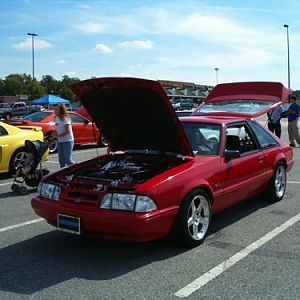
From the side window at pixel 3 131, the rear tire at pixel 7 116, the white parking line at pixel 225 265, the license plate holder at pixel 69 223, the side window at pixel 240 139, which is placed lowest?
the white parking line at pixel 225 265

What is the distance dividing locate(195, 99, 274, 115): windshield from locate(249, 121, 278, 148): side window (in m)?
0.50

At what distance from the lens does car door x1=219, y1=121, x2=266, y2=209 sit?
550 cm

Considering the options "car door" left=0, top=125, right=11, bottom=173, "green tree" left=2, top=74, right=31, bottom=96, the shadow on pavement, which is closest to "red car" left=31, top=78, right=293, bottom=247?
the shadow on pavement

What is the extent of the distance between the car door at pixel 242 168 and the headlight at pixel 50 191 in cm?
191

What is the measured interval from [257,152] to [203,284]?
9.52ft

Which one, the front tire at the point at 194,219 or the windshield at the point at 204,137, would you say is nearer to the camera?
the front tire at the point at 194,219

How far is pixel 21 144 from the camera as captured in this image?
32.0ft

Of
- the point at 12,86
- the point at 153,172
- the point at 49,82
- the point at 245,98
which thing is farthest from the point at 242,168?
the point at 12,86

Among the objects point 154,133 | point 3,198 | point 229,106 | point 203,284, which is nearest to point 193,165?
point 154,133

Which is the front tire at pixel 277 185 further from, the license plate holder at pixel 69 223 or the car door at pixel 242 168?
the license plate holder at pixel 69 223

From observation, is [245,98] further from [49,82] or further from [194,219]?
[49,82]

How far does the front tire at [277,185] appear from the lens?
684 centimetres

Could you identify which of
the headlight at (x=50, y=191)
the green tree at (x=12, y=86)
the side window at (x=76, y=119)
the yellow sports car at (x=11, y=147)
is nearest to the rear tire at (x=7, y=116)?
the side window at (x=76, y=119)

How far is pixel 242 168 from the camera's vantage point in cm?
584
